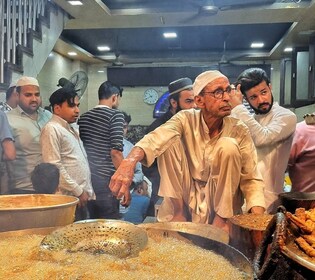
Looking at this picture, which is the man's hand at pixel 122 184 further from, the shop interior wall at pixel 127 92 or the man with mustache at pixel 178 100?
the shop interior wall at pixel 127 92

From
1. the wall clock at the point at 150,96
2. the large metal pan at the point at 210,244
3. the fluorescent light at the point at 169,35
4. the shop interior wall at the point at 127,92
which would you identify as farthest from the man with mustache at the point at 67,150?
the wall clock at the point at 150,96

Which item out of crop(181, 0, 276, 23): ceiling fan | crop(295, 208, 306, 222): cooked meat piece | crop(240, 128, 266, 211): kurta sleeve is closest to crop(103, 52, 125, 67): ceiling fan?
crop(181, 0, 276, 23): ceiling fan

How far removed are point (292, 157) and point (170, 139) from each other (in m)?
1.23

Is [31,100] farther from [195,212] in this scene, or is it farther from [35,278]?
[35,278]

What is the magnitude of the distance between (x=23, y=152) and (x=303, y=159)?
2.30 metres

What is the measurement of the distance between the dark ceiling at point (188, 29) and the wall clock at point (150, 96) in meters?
0.77

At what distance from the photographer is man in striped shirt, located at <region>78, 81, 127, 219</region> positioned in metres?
3.31

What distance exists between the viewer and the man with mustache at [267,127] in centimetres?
265

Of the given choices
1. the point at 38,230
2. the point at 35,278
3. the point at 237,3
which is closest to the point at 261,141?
the point at 38,230

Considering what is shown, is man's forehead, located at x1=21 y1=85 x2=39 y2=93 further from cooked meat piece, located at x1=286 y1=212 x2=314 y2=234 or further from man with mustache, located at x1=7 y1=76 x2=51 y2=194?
cooked meat piece, located at x1=286 y1=212 x2=314 y2=234

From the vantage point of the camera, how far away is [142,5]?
541cm

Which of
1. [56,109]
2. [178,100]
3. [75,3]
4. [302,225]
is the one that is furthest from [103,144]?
[75,3]

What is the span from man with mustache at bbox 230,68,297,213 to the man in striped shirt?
3.66 feet

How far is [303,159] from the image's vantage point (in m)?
2.86
